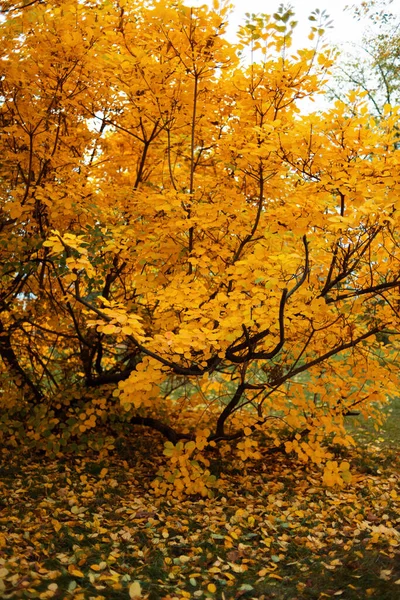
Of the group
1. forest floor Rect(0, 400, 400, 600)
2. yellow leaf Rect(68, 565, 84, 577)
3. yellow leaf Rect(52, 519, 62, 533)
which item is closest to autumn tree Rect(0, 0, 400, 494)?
forest floor Rect(0, 400, 400, 600)

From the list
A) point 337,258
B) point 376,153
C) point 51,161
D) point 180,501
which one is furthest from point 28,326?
point 376,153

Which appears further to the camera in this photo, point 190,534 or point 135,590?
point 190,534

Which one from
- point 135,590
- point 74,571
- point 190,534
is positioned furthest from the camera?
point 190,534

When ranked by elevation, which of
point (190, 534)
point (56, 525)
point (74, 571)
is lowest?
point (74, 571)

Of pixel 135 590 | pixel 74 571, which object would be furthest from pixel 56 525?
pixel 135 590

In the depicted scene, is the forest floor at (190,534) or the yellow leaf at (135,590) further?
the forest floor at (190,534)

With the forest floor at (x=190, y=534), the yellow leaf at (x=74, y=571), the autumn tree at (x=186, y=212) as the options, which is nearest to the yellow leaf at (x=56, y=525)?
the forest floor at (x=190, y=534)

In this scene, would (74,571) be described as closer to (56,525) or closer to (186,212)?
(56,525)

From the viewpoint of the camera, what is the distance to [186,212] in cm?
391

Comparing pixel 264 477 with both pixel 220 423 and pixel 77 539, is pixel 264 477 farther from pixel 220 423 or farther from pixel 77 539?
pixel 77 539

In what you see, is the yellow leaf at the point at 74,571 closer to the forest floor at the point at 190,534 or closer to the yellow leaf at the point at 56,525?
the forest floor at the point at 190,534

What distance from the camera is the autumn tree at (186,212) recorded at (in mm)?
3768

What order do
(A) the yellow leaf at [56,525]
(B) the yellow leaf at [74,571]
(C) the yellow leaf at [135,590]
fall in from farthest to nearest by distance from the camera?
(A) the yellow leaf at [56,525]
(B) the yellow leaf at [74,571]
(C) the yellow leaf at [135,590]

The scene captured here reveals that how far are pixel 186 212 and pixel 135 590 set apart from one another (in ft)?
7.08
